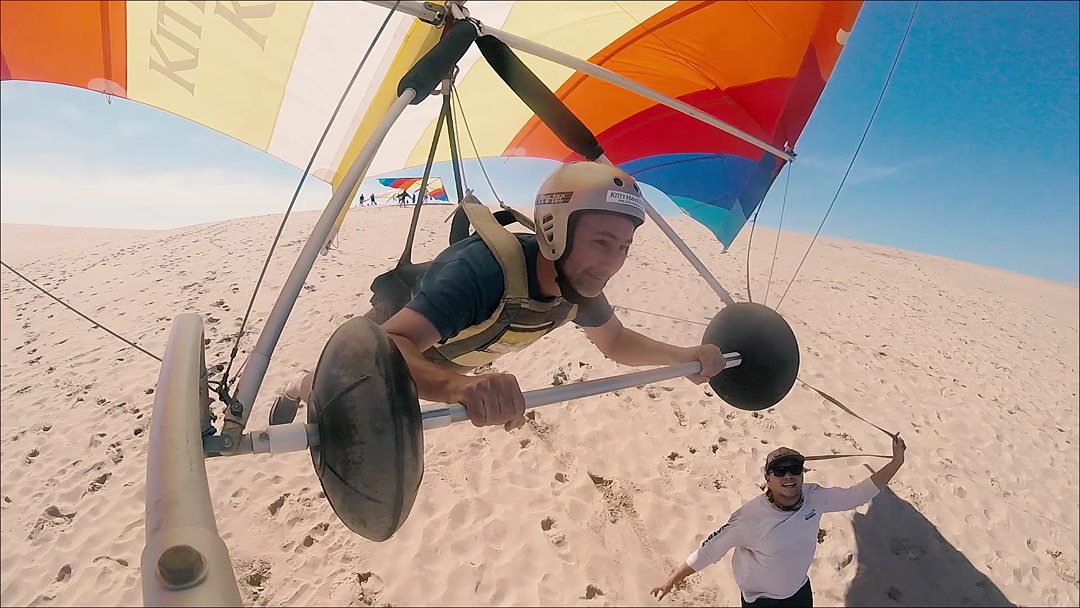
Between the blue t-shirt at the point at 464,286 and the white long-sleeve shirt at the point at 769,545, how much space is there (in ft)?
5.18

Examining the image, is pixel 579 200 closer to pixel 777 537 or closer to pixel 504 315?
pixel 504 315

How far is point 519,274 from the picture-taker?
158cm

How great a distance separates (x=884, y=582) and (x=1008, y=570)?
3.32 ft

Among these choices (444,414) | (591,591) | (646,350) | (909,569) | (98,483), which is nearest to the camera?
(444,414)

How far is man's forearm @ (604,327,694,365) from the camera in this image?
2.18m

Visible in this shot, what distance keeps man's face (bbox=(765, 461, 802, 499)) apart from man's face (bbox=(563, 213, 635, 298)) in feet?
4.55

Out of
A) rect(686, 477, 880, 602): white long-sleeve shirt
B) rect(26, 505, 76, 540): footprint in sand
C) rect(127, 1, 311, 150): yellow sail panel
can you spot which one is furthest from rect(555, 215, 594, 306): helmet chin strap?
rect(26, 505, 76, 540): footprint in sand

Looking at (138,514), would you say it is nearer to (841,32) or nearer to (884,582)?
(884,582)

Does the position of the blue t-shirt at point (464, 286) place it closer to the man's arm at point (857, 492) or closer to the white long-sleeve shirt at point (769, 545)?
the white long-sleeve shirt at point (769, 545)

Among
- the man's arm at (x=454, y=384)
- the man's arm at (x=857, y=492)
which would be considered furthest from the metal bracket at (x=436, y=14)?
the man's arm at (x=857, y=492)

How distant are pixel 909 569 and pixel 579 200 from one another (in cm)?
339

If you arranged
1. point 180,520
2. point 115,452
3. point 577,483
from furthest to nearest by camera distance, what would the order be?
point 115,452 → point 577,483 → point 180,520

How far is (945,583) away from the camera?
3.12m

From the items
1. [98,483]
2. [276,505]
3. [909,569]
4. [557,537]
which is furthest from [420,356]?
[98,483]
